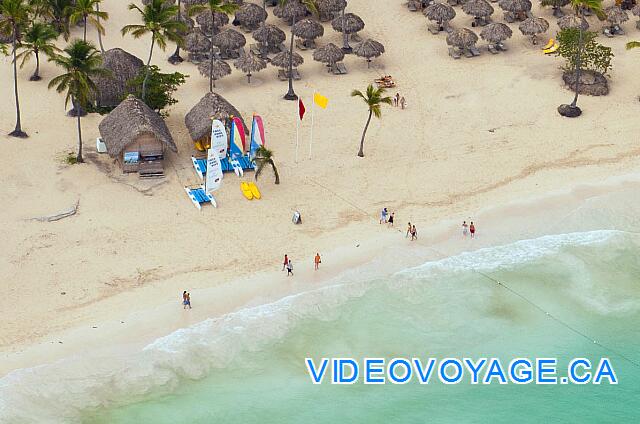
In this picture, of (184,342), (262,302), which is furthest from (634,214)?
(184,342)

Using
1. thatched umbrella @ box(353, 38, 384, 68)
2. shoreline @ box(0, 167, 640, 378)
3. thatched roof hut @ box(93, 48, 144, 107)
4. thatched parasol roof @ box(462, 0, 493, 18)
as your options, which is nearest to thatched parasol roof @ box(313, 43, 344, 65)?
thatched umbrella @ box(353, 38, 384, 68)

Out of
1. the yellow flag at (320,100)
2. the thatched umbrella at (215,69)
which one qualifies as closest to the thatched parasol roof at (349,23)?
the thatched umbrella at (215,69)

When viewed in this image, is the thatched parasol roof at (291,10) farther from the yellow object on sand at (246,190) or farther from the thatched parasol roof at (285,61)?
the yellow object on sand at (246,190)

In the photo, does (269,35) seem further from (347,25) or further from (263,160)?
(263,160)

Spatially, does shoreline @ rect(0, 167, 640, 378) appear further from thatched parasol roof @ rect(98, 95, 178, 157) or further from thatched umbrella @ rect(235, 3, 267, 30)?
thatched umbrella @ rect(235, 3, 267, 30)

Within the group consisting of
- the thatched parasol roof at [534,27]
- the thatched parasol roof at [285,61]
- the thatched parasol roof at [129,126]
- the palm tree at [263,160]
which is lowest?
the palm tree at [263,160]

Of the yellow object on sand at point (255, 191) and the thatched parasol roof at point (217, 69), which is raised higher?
the thatched parasol roof at point (217, 69)

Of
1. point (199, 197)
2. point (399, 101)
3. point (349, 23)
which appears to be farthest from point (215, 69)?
point (199, 197)

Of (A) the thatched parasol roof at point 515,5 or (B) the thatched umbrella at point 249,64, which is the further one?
(A) the thatched parasol roof at point 515,5
